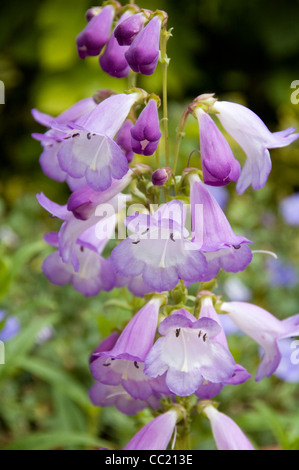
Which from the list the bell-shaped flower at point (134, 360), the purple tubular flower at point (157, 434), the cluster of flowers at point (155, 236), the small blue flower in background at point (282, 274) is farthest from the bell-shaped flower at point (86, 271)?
the small blue flower in background at point (282, 274)

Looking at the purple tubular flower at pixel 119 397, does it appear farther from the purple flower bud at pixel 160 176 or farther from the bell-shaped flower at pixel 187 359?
the purple flower bud at pixel 160 176

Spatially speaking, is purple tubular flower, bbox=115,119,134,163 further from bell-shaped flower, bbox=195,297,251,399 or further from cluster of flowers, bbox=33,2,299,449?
bell-shaped flower, bbox=195,297,251,399

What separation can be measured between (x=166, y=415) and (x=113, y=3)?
2.49 feet

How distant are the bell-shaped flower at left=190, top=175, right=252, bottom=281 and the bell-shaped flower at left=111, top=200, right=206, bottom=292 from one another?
1.2 inches

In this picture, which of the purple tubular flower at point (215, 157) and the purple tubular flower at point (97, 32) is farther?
the purple tubular flower at point (97, 32)

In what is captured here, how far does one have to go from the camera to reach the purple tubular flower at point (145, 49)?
96cm

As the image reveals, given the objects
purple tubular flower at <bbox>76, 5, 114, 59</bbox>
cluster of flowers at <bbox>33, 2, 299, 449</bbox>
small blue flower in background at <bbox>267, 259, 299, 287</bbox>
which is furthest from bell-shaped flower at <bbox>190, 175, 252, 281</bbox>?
small blue flower in background at <bbox>267, 259, 299, 287</bbox>

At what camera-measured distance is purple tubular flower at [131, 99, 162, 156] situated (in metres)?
0.95

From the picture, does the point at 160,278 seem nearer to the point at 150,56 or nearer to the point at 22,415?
the point at 150,56

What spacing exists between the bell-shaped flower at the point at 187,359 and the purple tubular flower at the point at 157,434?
0.10 metres

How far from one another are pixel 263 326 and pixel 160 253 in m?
0.24

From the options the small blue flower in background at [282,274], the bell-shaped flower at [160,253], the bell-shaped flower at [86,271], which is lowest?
the small blue flower in background at [282,274]

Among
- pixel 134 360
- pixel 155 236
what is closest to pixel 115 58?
pixel 155 236

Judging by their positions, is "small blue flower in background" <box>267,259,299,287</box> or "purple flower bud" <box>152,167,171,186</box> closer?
"purple flower bud" <box>152,167,171,186</box>
